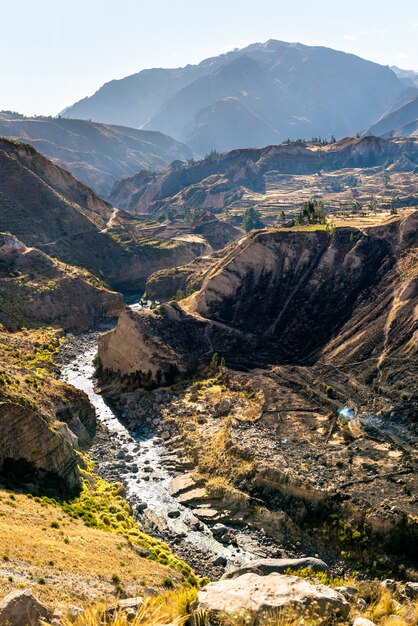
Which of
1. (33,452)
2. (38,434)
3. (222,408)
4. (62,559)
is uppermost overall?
(38,434)

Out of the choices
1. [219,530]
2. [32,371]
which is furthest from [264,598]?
[32,371]

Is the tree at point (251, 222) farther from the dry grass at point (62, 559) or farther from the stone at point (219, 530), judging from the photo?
the dry grass at point (62, 559)

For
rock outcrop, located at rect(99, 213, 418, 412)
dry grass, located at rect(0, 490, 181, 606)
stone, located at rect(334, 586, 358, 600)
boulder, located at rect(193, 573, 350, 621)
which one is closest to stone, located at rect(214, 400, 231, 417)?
rock outcrop, located at rect(99, 213, 418, 412)

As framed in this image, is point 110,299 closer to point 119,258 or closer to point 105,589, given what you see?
point 119,258

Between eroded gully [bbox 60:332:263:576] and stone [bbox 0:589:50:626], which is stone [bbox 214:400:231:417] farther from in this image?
stone [bbox 0:589:50:626]

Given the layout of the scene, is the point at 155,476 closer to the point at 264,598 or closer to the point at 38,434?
the point at 38,434

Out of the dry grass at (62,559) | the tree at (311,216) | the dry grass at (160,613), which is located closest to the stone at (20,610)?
the dry grass at (160,613)
